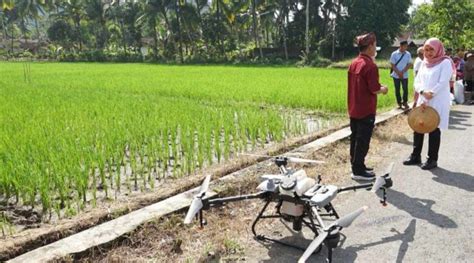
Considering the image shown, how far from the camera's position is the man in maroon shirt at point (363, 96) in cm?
409

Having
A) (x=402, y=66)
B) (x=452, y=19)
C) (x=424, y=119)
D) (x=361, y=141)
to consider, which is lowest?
(x=361, y=141)

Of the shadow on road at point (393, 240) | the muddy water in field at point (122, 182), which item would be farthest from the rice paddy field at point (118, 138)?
the shadow on road at point (393, 240)

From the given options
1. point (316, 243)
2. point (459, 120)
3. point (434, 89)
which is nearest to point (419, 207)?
point (434, 89)

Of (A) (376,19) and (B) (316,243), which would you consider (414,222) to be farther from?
(A) (376,19)

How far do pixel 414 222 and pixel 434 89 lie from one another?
1904 mm

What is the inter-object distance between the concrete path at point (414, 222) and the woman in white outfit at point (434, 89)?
204 mm

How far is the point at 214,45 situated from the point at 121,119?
32.0m

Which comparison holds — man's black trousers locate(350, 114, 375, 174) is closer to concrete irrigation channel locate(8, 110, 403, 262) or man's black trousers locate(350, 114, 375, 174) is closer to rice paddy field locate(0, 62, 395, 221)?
rice paddy field locate(0, 62, 395, 221)

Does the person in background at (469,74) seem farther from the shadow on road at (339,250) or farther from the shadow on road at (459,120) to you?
the shadow on road at (339,250)

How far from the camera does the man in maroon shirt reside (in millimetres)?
4086

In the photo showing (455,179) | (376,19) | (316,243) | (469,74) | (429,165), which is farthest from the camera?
(376,19)

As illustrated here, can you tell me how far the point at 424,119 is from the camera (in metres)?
4.46

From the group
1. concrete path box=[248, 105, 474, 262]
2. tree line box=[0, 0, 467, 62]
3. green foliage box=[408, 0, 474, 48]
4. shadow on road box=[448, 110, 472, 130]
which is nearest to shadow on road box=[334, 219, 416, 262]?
concrete path box=[248, 105, 474, 262]

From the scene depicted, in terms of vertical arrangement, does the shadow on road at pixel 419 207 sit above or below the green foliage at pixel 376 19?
below
